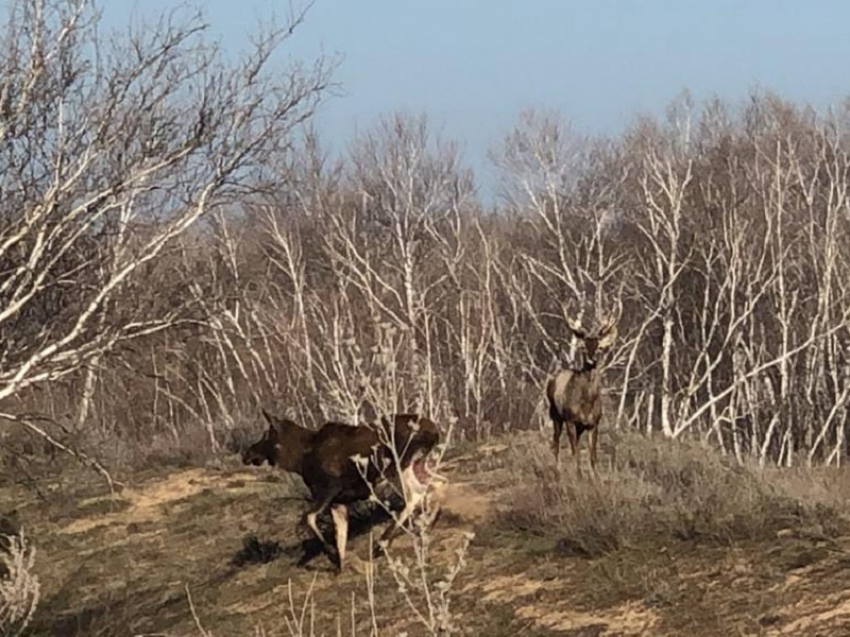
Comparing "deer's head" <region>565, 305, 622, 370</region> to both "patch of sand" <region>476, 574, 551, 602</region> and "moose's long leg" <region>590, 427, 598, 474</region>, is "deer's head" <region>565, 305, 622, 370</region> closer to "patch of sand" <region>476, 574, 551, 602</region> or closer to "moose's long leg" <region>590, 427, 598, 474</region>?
"moose's long leg" <region>590, 427, 598, 474</region>

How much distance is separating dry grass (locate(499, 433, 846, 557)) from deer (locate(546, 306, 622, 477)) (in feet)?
1.24

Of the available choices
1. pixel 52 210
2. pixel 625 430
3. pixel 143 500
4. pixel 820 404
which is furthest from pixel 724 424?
pixel 52 210

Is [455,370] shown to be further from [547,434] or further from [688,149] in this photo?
[688,149]

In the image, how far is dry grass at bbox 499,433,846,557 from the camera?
9914 millimetres

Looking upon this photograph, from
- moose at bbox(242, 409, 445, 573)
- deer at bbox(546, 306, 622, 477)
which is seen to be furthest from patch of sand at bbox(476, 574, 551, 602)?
deer at bbox(546, 306, 622, 477)

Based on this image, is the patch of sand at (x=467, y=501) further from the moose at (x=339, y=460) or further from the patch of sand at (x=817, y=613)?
the patch of sand at (x=817, y=613)

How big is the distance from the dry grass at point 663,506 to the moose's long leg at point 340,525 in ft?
4.52

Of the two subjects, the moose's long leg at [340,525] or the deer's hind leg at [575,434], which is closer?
the moose's long leg at [340,525]

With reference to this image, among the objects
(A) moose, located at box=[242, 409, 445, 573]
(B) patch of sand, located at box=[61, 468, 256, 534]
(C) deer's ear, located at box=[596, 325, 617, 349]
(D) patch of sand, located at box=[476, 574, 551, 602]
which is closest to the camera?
(D) patch of sand, located at box=[476, 574, 551, 602]

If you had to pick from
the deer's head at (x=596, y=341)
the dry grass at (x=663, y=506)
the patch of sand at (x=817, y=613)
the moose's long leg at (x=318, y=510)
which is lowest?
the patch of sand at (x=817, y=613)

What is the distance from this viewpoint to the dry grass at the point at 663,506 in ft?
32.5

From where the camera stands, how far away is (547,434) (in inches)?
608

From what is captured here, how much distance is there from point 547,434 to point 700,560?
233 inches

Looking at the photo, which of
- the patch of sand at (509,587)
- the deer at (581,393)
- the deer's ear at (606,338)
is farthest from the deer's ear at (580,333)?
the patch of sand at (509,587)
